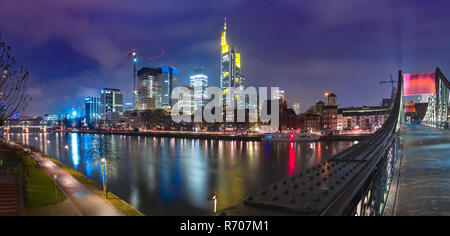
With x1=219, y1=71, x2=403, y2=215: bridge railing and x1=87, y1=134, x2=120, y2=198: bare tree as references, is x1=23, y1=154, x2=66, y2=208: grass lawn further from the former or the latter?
x1=219, y1=71, x2=403, y2=215: bridge railing

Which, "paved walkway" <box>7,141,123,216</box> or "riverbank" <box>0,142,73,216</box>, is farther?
"paved walkway" <box>7,141,123,216</box>

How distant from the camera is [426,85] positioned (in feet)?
276

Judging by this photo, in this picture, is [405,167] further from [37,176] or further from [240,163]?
[240,163]

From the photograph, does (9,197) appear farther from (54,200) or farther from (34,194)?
(34,194)

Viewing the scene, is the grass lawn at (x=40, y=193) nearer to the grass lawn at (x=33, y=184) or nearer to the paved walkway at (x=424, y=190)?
the grass lawn at (x=33, y=184)

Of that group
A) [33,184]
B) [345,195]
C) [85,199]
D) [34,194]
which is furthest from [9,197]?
[345,195]

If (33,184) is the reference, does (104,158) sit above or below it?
above

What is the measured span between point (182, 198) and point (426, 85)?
95921 millimetres

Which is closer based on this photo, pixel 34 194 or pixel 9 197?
pixel 9 197

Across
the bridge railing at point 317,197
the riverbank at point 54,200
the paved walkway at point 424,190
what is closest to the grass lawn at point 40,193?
the riverbank at point 54,200

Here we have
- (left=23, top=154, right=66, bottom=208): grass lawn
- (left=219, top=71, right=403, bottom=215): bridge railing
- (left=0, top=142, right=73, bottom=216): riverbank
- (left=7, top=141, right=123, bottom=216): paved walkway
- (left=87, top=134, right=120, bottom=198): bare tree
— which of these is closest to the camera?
(left=219, top=71, right=403, bottom=215): bridge railing

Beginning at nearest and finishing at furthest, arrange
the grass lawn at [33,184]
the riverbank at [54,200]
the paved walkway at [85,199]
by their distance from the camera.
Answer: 1. the riverbank at [54,200]
2. the paved walkway at [85,199]
3. the grass lawn at [33,184]

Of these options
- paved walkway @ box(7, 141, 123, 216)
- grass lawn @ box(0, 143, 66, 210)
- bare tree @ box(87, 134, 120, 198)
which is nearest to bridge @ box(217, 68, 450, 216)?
paved walkway @ box(7, 141, 123, 216)

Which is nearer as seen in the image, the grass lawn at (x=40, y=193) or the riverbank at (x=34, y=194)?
the riverbank at (x=34, y=194)
